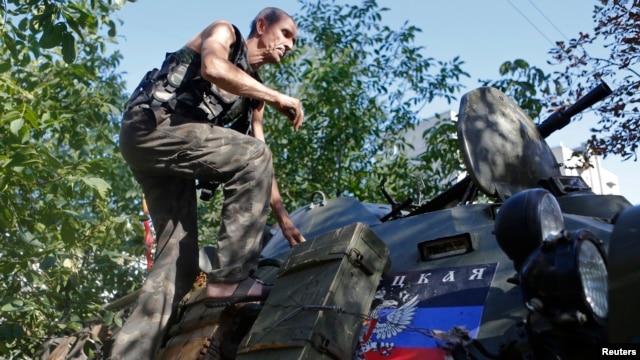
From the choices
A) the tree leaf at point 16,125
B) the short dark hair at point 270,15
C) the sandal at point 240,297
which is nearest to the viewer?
the sandal at point 240,297

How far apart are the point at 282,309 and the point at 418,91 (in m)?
8.13

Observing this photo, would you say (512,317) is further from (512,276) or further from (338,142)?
(338,142)

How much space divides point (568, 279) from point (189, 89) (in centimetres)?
241

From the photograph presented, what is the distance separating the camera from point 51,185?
6.78 m

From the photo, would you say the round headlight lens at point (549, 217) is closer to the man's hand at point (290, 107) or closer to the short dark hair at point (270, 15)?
the man's hand at point (290, 107)

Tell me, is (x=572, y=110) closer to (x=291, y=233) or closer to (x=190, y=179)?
(x=291, y=233)

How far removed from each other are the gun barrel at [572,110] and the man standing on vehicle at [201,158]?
1.77 m

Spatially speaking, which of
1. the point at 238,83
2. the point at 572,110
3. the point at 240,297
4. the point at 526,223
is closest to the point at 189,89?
the point at 238,83

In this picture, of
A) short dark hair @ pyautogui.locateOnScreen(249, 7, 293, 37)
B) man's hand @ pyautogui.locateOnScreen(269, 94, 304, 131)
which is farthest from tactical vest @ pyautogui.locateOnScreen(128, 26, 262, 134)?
man's hand @ pyautogui.locateOnScreen(269, 94, 304, 131)

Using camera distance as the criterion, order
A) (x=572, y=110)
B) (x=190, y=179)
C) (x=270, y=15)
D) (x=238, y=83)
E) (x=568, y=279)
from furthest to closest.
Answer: (x=572, y=110)
(x=270, y=15)
(x=190, y=179)
(x=238, y=83)
(x=568, y=279)

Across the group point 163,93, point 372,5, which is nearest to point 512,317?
point 163,93

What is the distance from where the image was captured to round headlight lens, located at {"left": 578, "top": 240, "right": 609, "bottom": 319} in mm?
2235

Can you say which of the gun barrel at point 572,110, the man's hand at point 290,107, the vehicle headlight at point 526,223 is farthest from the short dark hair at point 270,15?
the vehicle headlight at point 526,223

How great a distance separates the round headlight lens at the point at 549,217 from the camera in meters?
2.54
